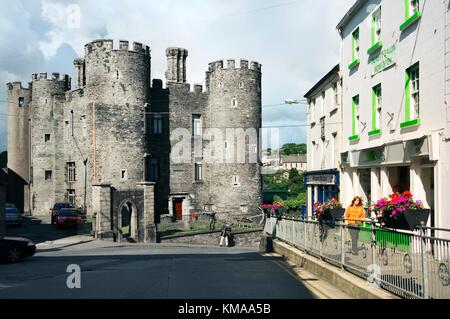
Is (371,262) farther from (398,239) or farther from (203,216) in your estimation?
(203,216)

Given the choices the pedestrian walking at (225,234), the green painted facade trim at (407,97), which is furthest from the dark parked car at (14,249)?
the pedestrian walking at (225,234)

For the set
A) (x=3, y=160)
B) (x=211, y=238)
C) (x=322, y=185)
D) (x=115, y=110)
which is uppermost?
(x=115, y=110)

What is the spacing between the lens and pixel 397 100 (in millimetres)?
14133

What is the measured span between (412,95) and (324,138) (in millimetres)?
11713

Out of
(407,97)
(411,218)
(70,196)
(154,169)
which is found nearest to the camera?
(411,218)

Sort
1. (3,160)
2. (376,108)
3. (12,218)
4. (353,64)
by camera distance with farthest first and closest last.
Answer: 1. (3,160)
2. (12,218)
3. (353,64)
4. (376,108)

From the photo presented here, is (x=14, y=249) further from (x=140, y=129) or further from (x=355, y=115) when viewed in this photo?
(x=140, y=129)

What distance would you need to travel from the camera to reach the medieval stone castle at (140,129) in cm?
3722

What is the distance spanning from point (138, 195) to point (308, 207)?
9.82 metres

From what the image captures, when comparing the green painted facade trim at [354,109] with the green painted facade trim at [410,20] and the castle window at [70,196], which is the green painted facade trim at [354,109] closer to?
the green painted facade trim at [410,20]

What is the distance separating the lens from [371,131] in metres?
16.4

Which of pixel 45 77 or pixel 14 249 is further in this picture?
pixel 45 77

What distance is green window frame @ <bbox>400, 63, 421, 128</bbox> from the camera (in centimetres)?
1310

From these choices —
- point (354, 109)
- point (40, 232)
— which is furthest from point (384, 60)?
point (40, 232)
